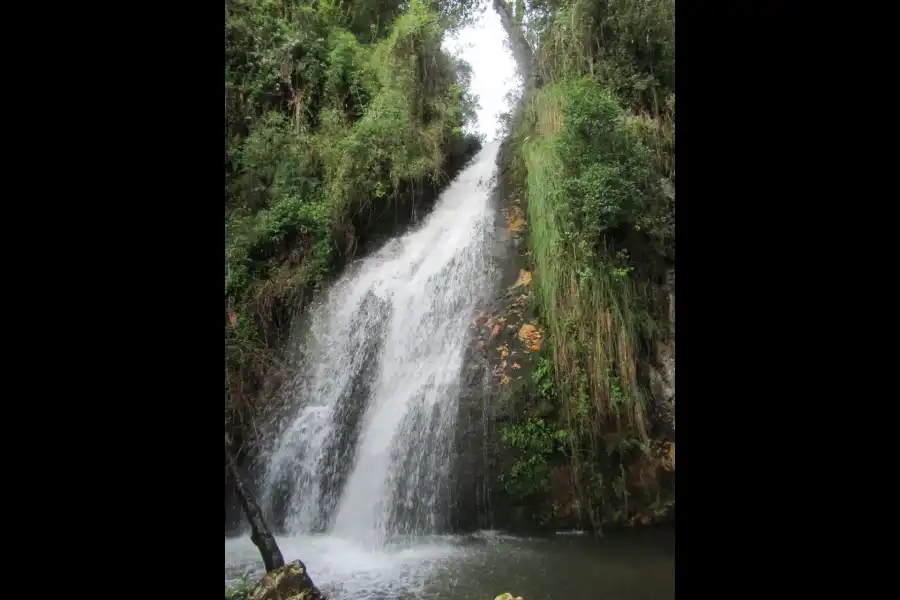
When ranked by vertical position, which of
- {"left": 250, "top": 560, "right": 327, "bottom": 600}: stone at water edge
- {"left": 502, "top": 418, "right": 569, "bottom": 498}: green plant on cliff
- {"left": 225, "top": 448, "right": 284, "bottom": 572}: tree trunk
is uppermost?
{"left": 502, "top": 418, "right": 569, "bottom": 498}: green plant on cliff

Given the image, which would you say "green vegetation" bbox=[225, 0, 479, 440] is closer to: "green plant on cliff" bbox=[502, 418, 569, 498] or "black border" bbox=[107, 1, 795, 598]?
"green plant on cliff" bbox=[502, 418, 569, 498]

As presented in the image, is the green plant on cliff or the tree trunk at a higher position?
the green plant on cliff

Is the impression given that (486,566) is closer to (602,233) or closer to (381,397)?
(381,397)

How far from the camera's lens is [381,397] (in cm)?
380

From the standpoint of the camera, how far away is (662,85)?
13.3 feet

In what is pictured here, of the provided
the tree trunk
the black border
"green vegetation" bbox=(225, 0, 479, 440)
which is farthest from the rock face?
the black border

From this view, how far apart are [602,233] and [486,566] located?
201 cm

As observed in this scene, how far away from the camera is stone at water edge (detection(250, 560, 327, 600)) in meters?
2.92

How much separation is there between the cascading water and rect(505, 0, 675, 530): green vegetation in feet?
1.61

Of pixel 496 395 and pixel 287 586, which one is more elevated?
pixel 496 395

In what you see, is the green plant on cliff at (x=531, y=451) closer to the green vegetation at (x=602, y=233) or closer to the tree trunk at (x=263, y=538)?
the green vegetation at (x=602, y=233)
